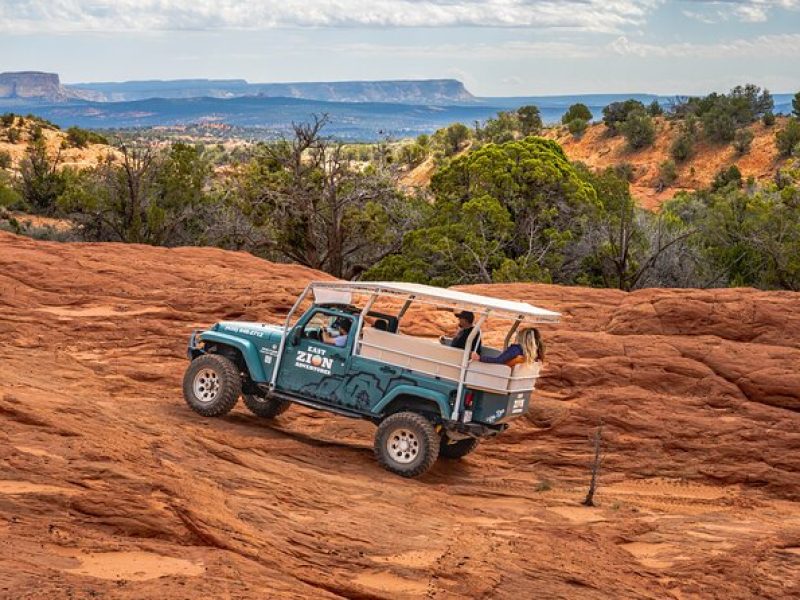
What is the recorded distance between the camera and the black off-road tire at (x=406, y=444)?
40.2 feet

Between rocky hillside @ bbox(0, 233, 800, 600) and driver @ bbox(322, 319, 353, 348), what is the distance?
4.18ft

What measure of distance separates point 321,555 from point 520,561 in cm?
182

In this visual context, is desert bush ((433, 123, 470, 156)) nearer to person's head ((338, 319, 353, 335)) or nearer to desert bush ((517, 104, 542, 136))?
desert bush ((517, 104, 542, 136))

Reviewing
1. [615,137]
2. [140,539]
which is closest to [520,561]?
[140,539]

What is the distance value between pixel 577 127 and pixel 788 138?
2277 centimetres

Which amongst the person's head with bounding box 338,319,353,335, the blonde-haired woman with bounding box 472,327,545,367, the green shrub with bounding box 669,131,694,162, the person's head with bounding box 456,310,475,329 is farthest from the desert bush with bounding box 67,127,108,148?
the blonde-haired woman with bounding box 472,327,545,367

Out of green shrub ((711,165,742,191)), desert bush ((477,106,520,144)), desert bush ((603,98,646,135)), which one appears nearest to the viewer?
green shrub ((711,165,742,191))

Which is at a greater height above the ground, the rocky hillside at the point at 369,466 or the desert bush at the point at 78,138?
the desert bush at the point at 78,138

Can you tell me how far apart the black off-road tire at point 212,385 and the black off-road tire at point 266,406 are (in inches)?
27.1

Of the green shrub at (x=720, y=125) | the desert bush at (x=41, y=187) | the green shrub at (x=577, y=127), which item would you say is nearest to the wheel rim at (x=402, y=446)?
the desert bush at (x=41, y=187)

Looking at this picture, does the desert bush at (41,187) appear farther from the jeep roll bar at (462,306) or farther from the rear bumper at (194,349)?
the jeep roll bar at (462,306)

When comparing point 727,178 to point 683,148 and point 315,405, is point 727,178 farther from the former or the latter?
point 315,405

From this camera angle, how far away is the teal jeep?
12.4 m

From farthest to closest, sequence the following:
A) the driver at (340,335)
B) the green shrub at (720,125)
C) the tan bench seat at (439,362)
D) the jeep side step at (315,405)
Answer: the green shrub at (720,125), the driver at (340,335), the jeep side step at (315,405), the tan bench seat at (439,362)
